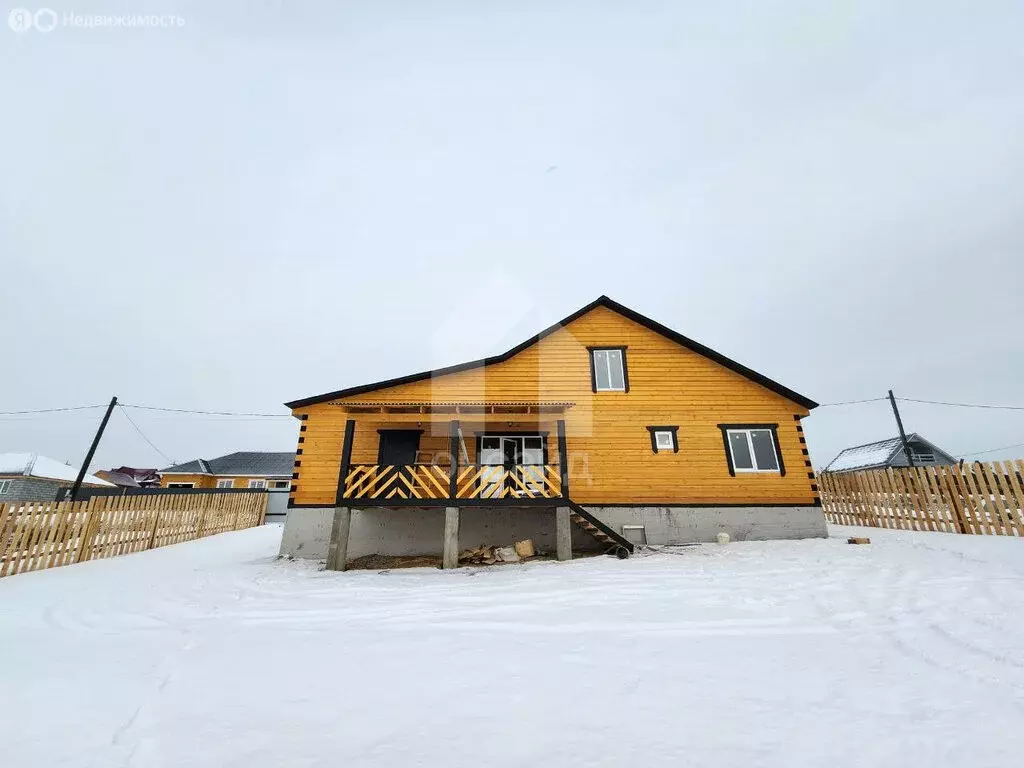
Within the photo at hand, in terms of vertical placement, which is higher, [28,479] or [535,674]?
[28,479]

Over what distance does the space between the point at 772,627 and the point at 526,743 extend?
3.75 metres

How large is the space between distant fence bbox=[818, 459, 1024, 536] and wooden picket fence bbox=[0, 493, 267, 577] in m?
24.0

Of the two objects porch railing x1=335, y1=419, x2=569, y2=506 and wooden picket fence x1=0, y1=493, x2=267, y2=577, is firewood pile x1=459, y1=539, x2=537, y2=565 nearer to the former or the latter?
porch railing x1=335, y1=419, x2=569, y2=506

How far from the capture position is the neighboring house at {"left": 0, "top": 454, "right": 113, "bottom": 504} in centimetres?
3372

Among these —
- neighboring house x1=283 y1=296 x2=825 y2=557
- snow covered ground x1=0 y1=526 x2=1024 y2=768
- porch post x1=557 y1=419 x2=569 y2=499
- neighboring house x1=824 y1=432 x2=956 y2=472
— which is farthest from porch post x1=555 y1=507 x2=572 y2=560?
neighboring house x1=824 y1=432 x2=956 y2=472

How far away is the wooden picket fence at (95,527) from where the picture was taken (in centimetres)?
969

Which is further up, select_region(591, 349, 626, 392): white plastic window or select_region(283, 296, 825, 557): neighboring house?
select_region(591, 349, 626, 392): white plastic window

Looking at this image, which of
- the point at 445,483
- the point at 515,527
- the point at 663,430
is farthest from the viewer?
the point at 663,430

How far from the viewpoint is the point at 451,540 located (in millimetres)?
10289

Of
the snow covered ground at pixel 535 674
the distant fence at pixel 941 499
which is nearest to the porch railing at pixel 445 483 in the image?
the snow covered ground at pixel 535 674

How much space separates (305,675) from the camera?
4066mm

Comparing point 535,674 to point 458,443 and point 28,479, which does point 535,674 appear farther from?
point 28,479

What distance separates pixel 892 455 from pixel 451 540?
128ft

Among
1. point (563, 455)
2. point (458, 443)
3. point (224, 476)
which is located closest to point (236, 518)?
point (458, 443)
